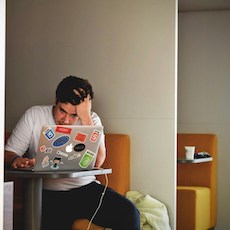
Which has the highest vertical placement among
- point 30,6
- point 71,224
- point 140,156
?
point 30,6

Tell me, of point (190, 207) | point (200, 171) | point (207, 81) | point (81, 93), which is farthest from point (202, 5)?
point (81, 93)

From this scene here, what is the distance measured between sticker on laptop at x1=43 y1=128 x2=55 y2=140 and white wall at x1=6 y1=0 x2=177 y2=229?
54.1 inches

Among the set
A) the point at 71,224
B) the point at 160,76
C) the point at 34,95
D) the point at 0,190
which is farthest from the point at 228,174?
the point at 0,190

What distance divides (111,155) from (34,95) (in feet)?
2.92

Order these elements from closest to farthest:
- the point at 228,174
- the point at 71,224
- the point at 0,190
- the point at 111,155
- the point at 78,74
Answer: the point at 0,190, the point at 71,224, the point at 111,155, the point at 78,74, the point at 228,174

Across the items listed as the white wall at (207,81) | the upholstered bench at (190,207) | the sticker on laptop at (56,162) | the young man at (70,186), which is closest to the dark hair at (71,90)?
the young man at (70,186)

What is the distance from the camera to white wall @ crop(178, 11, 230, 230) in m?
6.36

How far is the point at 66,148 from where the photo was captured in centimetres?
360

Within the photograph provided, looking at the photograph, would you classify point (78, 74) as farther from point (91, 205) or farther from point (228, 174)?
point (228, 174)

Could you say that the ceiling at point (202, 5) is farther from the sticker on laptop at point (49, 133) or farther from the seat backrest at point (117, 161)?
the sticker on laptop at point (49, 133)

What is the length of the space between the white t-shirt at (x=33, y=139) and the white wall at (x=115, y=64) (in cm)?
75

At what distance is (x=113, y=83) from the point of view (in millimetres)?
4934

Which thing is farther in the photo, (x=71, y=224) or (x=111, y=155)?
(x=111, y=155)

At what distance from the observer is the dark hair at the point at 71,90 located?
4.15m
